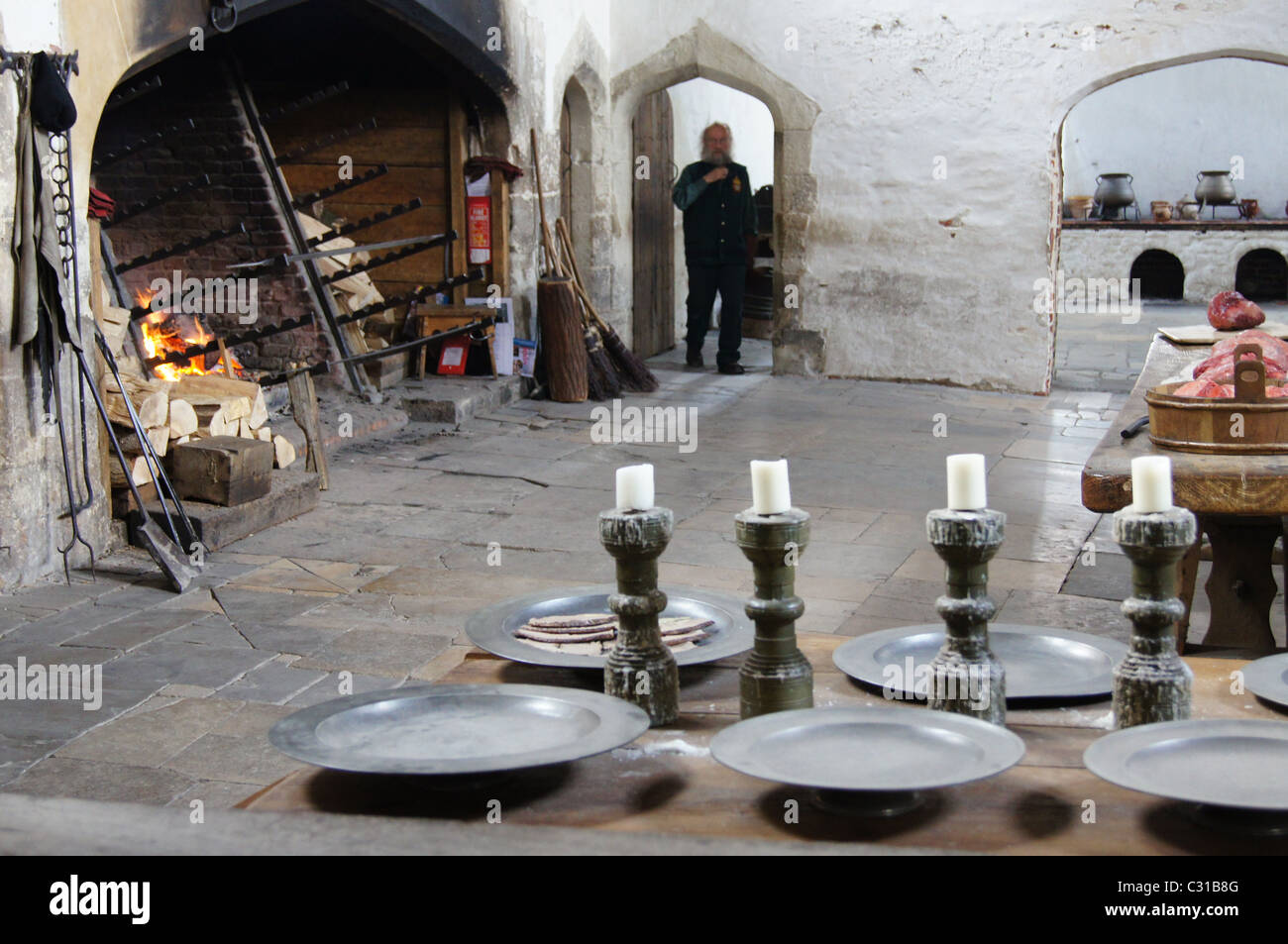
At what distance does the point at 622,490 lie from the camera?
5.67 ft

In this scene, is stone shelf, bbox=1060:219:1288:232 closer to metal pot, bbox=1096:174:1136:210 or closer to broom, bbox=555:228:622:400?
metal pot, bbox=1096:174:1136:210

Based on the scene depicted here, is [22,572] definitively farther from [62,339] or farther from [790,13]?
[790,13]

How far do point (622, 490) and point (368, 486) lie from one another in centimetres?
476

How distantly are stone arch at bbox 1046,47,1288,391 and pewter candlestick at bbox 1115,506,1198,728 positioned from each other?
26.0ft

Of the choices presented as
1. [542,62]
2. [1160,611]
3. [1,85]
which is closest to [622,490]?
[1160,611]

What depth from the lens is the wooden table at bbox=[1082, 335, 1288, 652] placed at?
2992 millimetres

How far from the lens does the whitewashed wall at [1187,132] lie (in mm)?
16281

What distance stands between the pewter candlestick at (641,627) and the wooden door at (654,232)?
898 centimetres

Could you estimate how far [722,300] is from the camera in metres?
10.1

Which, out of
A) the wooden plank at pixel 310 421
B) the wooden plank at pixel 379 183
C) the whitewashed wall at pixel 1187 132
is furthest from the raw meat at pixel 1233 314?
the whitewashed wall at pixel 1187 132

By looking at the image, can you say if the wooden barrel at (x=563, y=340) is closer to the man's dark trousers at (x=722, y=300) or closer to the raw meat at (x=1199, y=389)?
the man's dark trousers at (x=722, y=300)
